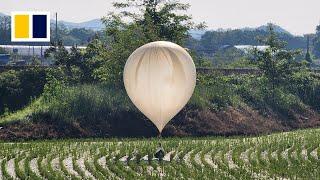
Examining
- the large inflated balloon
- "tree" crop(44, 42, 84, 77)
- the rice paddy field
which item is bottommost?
the rice paddy field

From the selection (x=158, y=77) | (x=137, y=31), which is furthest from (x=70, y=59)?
(x=158, y=77)

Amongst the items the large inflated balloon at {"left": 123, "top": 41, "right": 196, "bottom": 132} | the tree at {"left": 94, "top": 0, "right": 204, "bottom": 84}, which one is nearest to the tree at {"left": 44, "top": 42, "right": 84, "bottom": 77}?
the tree at {"left": 94, "top": 0, "right": 204, "bottom": 84}

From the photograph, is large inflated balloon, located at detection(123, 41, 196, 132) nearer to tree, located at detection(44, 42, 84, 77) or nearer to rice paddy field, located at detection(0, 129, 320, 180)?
rice paddy field, located at detection(0, 129, 320, 180)

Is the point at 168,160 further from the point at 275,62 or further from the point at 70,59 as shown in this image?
the point at 275,62

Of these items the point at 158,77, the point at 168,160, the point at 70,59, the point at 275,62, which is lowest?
the point at 168,160

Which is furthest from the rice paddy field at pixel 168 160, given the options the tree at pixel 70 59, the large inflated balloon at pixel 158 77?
the tree at pixel 70 59

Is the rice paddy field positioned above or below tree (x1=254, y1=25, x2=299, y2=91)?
below

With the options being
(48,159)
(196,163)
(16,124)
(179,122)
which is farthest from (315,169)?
(16,124)
